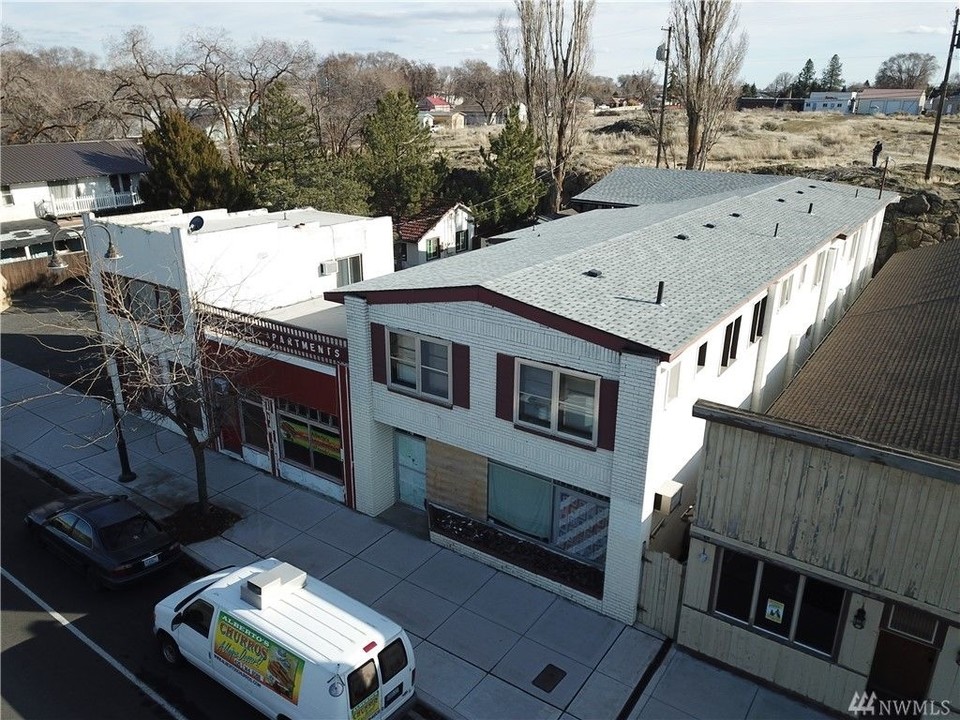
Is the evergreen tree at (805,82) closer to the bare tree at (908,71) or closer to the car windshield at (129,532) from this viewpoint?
the bare tree at (908,71)

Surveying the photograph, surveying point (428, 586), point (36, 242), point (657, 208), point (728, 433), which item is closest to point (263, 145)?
point (36, 242)

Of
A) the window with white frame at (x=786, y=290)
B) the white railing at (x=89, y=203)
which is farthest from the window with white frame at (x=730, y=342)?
the white railing at (x=89, y=203)

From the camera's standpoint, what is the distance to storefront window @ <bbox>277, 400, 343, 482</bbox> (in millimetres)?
17391

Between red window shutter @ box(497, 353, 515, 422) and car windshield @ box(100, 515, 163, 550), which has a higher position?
red window shutter @ box(497, 353, 515, 422)

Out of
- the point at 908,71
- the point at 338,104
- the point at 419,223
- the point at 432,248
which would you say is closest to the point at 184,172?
the point at 419,223

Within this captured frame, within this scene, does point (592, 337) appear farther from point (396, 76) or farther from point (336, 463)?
point (396, 76)

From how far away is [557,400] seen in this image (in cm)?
1323

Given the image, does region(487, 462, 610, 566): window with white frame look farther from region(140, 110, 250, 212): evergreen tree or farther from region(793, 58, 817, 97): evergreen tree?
region(793, 58, 817, 97): evergreen tree

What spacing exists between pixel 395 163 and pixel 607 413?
30.2 metres

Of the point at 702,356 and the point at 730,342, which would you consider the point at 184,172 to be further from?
the point at 702,356

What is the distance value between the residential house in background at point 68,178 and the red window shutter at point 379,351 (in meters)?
38.1

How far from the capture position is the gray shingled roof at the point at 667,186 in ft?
98.8

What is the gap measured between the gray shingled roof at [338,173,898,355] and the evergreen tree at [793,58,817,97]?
107511 mm
